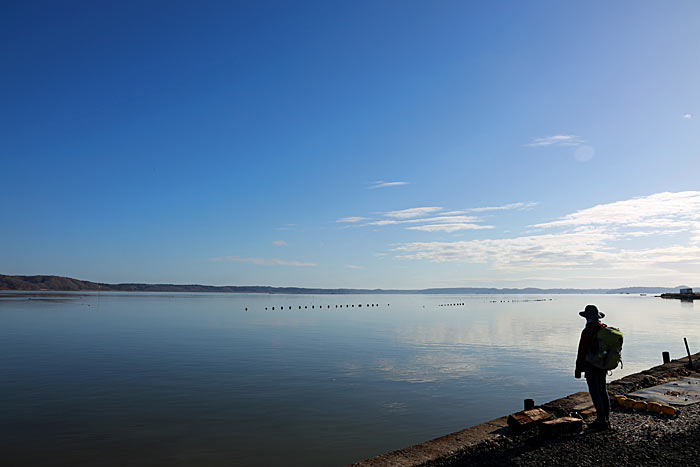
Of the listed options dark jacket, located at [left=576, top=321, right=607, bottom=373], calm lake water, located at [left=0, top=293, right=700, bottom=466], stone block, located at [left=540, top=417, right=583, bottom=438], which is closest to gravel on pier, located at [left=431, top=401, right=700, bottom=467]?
stone block, located at [left=540, top=417, right=583, bottom=438]

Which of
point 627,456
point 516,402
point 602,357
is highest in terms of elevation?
point 602,357

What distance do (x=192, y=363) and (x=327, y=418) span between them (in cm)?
1446

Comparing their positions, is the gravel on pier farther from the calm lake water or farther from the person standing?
the calm lake water

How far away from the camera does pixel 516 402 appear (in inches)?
763

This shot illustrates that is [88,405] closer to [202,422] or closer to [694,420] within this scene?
[202,422]

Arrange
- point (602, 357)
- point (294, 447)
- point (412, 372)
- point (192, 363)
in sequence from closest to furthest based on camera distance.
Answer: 1. point (602, 357)
2. point (294, 447)
3. point (412, 372)
4. point (192, 363)

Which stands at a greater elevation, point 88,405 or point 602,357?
point 602,357

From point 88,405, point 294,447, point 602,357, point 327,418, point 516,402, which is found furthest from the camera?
point 516,402

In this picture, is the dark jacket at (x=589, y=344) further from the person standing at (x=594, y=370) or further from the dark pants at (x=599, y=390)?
the dark pants at (x=599, y=390)

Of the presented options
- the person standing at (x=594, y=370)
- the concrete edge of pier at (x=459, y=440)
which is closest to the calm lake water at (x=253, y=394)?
the concrete edge of pier at (x=459, y=440)

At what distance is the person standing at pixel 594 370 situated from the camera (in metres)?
11.4

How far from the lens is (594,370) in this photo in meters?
11.4

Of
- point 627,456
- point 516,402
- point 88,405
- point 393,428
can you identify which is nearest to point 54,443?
point 88,405

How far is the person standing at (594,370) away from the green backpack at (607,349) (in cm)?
12
